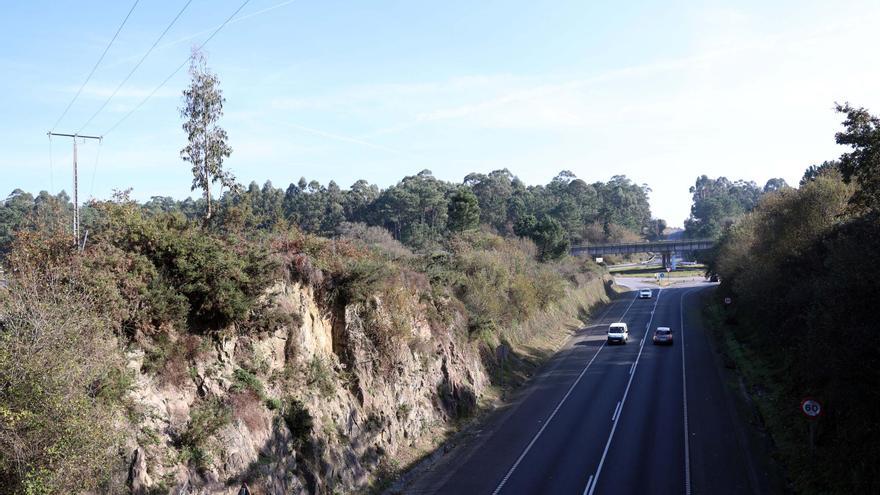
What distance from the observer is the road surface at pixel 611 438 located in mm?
18438

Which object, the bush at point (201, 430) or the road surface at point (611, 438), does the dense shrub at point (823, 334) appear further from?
the bush at point (201, 430)

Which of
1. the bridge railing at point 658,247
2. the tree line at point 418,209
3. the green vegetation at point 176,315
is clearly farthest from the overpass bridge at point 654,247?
the green vegetation at point 176,315

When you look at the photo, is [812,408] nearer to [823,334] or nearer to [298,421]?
[823,334]

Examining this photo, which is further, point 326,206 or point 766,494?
point 326,206

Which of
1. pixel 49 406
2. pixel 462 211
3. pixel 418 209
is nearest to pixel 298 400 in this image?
pixel 49 406

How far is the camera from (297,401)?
17469 mm

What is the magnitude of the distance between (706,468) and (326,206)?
243 feet

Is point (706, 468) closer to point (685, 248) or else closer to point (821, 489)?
point (821, 489)

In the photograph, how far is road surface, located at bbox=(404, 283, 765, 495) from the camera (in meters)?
18.4

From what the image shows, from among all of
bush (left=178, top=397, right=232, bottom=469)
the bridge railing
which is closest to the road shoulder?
bush (left=178, top=397, right=232, bottom=469)

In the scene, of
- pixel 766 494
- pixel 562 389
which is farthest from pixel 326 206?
pixel 766 494

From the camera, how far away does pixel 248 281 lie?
17297 millimetres

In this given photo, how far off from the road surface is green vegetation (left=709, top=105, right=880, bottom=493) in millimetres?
1857

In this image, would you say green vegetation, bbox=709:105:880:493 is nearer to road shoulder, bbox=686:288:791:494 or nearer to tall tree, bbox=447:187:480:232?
road shoulder, bbox=686:288:791:494
